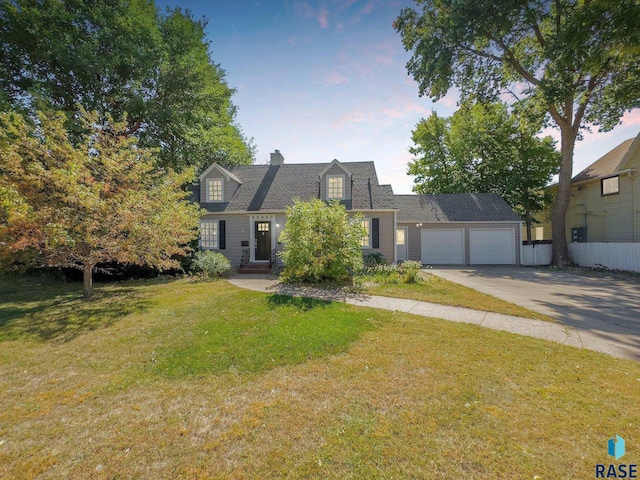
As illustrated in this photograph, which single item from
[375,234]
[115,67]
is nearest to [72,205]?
[115,67]

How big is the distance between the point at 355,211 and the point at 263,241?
5620 millimetres

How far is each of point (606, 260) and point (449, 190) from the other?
13.8 metres

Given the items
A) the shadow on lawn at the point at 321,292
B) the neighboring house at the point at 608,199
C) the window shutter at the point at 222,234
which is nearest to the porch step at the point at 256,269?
the window shutter at the point at 222,234

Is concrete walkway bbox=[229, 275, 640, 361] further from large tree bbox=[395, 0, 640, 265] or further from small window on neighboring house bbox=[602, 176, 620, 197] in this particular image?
small window on neighboring house bbox=[602, 176, 620, 197]

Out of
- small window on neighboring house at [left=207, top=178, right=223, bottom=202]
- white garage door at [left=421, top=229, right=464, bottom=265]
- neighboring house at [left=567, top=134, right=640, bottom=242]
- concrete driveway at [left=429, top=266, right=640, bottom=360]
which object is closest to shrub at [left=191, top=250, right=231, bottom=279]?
small window on neighboring house at [left=207, top=178, right=223, bottom=202]

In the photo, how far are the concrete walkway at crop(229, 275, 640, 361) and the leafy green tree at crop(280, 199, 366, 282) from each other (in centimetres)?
95

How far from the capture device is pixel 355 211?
14984 millimetres

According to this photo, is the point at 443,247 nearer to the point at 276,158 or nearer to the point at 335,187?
the point at 335,187

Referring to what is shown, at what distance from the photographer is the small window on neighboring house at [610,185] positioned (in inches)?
694

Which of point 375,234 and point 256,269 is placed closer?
point 256,269

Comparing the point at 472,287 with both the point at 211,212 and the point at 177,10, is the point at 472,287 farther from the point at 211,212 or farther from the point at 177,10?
the point at 177,10

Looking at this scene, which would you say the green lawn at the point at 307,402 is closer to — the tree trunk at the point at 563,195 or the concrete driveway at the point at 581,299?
the concrete driveway at the point at 581,299

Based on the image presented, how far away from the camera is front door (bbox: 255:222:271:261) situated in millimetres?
15586

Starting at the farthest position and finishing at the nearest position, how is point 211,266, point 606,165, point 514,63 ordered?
1. point 606,165
2. point 514,63
3. point 211,266
